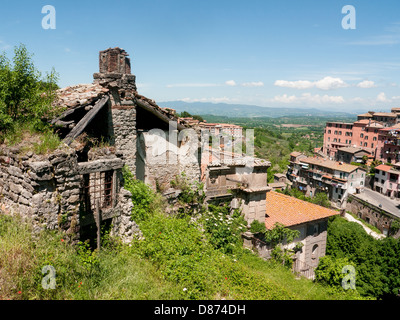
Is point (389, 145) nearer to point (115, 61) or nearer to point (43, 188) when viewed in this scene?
point (115, 61)

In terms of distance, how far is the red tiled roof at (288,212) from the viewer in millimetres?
17328

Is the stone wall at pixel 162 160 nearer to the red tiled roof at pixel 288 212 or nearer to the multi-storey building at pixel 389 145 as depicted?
the red tiled roof at pixel 288 212

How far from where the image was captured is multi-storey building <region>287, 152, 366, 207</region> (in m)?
56.9

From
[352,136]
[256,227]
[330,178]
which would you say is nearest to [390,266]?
[256,227]

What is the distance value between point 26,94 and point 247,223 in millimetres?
11650

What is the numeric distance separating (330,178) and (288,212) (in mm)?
45086

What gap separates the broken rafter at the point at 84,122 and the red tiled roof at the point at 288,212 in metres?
11.0

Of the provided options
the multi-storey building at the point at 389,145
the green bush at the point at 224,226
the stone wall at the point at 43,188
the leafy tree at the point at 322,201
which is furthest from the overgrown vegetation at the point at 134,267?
the multi-storey building at the point at 389,145

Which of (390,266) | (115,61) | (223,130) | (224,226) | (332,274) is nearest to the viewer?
(115,61)

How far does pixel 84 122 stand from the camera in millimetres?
9852

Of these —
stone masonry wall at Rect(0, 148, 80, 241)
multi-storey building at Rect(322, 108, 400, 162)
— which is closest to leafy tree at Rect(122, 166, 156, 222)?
stone masonry wall at Rect(0, 148, 80, 241)

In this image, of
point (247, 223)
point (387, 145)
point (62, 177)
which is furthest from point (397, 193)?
point (62, 177)

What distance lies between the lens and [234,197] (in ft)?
50.3
